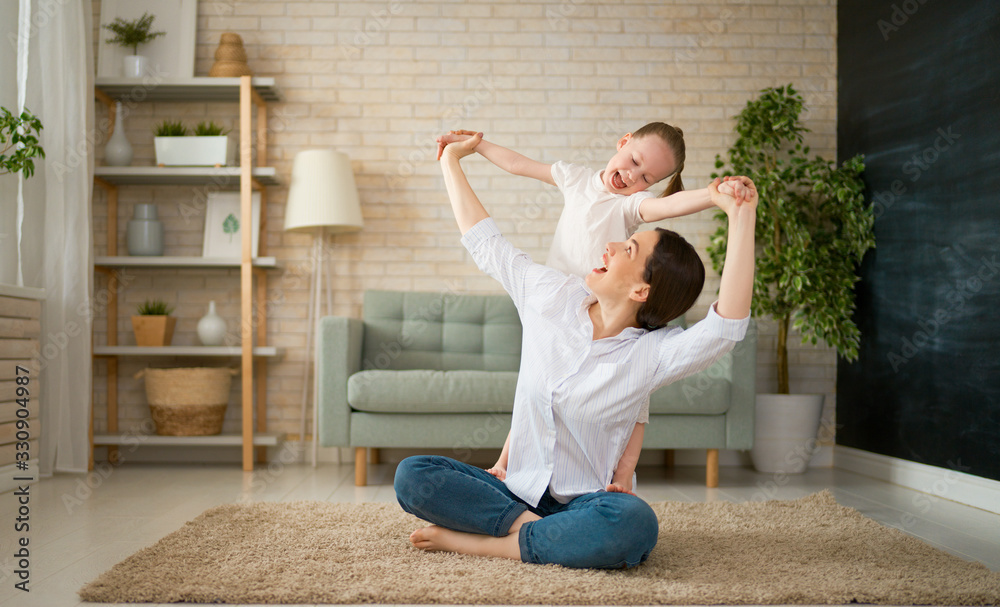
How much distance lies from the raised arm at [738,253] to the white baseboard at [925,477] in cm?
178

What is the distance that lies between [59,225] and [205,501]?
1.43 metres

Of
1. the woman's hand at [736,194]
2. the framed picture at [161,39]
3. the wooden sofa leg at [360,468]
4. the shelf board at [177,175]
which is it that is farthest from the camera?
the framed picture at [161,39]

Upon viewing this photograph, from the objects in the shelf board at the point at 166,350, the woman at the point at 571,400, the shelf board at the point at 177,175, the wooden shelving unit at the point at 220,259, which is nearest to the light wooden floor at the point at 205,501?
the wooden shelving unit at the point at 220,259

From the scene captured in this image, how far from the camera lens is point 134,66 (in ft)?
11.4

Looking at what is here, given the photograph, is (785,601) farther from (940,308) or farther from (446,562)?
(940,308)

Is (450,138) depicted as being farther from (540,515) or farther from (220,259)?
(220,259)

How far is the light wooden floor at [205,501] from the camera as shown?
70.2 inches

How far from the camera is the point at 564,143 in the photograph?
12.2 feet

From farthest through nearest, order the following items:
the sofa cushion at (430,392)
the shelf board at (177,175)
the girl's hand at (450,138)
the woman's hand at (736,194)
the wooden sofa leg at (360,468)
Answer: the shelf board at (177,175) → the wooden sofa leg at (360,468) → the sofa cushion at (430,392) → the girl's hand at (450,138) → the woman's hand at (736,194)

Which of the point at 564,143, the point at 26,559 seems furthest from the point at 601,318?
the point at 564,143

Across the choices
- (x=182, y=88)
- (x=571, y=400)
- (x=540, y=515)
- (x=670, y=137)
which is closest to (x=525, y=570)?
(x=540, y=515)

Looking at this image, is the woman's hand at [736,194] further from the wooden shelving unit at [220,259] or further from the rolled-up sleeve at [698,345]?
the wooden shelving unit at [220,259]

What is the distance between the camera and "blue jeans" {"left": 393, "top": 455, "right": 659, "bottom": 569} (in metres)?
1.53

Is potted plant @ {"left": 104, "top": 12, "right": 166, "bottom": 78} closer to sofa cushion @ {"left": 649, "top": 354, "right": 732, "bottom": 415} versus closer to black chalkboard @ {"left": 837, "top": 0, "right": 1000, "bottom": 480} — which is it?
sofa cushion @ {"left": 649, "top": 354, "right": 732, "bottom": 415}
